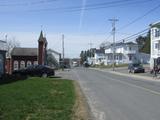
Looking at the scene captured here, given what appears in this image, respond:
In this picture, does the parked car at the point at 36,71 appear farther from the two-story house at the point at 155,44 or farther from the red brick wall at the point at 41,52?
the red brick wall at the point at 41,52

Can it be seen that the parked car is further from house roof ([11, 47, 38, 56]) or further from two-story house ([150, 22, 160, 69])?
house roof ([11, 47, 38, 56])

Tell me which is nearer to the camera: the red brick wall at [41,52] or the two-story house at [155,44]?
the two-story house at [155,44]

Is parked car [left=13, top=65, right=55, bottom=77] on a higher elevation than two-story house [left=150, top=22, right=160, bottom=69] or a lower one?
lower

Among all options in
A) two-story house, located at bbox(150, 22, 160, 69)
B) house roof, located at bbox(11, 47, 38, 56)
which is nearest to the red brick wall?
house roof, located at bbox(11, 47, 38, 56)

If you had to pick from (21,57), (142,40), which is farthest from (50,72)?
(142,40)

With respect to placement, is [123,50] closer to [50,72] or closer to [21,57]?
[21,57]

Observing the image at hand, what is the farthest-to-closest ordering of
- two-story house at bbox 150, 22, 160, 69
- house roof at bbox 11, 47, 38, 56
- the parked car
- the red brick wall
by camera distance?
house roof at bbox 11, 47, 38, 56, the red brick wall, two-story house at bbox 150, 22, 160, 69, the parked car

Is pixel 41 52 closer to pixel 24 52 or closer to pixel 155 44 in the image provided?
pixel 24 52

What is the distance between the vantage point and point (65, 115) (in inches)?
→ 526

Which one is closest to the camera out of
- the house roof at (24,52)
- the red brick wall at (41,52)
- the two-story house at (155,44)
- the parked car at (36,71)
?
the parked car at (36,71)

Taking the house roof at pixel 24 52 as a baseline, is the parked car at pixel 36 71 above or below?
below

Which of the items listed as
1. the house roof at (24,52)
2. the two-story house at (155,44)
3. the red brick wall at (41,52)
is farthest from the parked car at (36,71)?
the house roof at (24,52)

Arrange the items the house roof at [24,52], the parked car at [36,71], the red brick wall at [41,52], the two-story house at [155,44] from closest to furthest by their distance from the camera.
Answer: the parked car at [36,71] → the two-story house at [155,44] → the red brick wall at [41,52] → the house roof at [24,52]

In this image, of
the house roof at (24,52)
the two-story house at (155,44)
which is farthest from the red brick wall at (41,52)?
the two-story house at (155,44)
